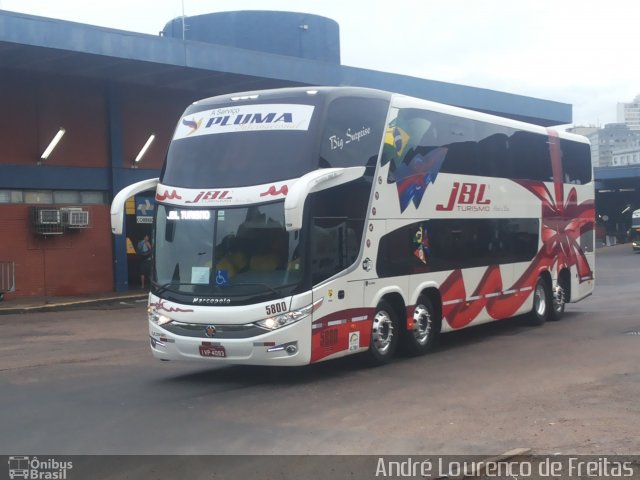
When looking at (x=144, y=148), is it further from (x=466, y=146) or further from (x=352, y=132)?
(x=352, y=132)

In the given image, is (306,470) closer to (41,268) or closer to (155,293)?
(155,293)

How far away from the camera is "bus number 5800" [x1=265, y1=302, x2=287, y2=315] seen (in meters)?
11.0

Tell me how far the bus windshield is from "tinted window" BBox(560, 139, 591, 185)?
9.87 metres

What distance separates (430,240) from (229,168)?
3.91 meters

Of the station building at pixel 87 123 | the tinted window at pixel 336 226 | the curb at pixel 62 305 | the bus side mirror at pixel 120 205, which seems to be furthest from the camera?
the station building at pixel 87 123

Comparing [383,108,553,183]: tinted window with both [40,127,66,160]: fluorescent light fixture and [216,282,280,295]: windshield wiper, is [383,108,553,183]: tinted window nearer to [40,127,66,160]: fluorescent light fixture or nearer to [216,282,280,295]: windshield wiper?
[216,282,280,295]: windshield wiper

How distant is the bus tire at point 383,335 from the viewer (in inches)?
496

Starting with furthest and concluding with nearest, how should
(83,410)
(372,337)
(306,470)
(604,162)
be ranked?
(604,162)
(372,337)
(83,410)
(306,470)

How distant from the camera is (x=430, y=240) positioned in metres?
14.1

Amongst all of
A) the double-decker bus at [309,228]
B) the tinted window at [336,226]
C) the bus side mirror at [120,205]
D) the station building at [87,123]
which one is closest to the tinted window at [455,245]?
the double-decker bus at [309,228]

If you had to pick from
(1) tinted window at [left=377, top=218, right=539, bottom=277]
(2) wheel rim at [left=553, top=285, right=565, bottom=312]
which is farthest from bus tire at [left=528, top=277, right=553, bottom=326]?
(1) tinted window at [left=377, top=218, right=539, bottom=277]

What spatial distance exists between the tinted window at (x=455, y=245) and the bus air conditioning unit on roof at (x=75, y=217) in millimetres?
14523

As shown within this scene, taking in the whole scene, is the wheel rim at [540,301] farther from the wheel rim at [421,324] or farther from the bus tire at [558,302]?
the wheel rim at [421,324]

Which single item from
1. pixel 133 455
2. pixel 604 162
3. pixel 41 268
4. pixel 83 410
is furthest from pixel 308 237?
pixel 604 162
